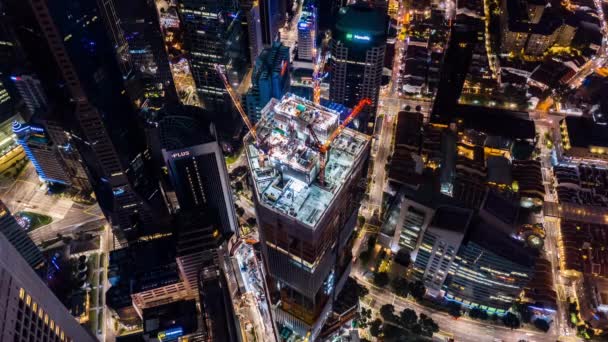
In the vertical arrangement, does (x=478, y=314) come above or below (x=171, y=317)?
below

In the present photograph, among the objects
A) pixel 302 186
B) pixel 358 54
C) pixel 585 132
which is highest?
pixel 302 186

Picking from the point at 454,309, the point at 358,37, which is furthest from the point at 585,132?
the point at 358,37

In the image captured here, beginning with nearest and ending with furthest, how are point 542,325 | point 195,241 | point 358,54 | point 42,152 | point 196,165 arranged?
point 195,241, point 542,325, point 196,165, point 42,152, point 358,54

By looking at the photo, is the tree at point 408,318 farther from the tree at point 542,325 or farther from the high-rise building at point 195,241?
the high-rise building at point 195,241

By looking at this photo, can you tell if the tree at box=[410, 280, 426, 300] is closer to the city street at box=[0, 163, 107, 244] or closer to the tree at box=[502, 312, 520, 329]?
the tree at box=[502, 312, 520, 329]

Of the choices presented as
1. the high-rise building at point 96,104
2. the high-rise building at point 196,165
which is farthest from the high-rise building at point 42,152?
the high-rise building at point 196,165

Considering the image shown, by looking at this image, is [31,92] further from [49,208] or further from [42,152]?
[49,208]

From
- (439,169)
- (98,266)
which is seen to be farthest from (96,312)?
(439,169)
